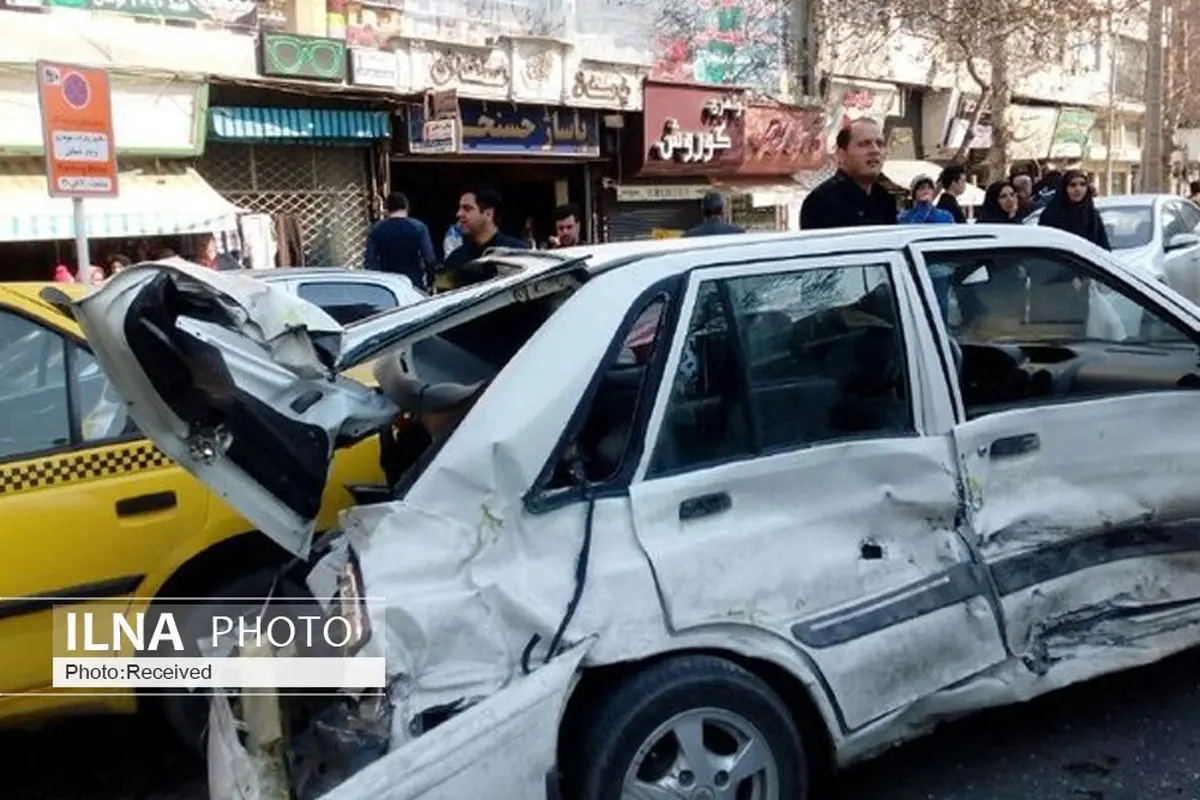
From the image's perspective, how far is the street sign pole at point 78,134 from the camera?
6.06 metres

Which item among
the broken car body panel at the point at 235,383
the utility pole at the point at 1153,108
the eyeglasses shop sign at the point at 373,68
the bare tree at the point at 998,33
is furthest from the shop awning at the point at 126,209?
the utility pole at the point at 1153,108

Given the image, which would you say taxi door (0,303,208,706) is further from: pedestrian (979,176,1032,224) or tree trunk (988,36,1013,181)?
tree trunk (988,36,1013,181)

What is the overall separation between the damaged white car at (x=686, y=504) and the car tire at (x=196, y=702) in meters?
0.76

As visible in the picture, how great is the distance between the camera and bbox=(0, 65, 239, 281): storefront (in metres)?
9.31

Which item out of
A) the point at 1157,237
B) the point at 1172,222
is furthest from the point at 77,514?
the point at 1172,222

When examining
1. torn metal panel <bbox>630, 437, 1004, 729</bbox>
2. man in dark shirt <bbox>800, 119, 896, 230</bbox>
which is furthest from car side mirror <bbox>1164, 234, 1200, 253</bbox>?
A: torn metal panel <bbox>630, 437, 1004, 729</bbox>

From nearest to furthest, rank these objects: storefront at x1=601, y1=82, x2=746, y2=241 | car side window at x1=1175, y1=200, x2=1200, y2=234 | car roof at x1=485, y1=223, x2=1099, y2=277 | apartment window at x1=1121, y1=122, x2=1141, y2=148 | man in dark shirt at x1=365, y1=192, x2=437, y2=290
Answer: car roof at x1=485, y1=223, x2=1099, y2=277 < man in dark shirt at x1=365, y1=192, x2=437, y2=290 < car side window at x1=1175, y1=200, x2=1200, y2=234 < storefront at x1=601, y1=82, x2=746, y2=241 < apartment window at x1=1121, y1=122, x2=1141, y2=148

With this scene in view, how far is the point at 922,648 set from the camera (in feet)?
9.74

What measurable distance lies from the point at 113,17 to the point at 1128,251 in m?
9.32

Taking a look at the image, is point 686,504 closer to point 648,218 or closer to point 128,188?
point 128,188

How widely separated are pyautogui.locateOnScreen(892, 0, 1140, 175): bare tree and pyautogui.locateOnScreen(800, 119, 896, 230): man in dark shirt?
1421cm

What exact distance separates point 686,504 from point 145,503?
1726mm

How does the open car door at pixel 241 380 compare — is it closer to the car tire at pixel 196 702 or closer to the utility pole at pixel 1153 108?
the car tire at pixel 196 702

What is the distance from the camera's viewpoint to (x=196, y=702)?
3.50m
